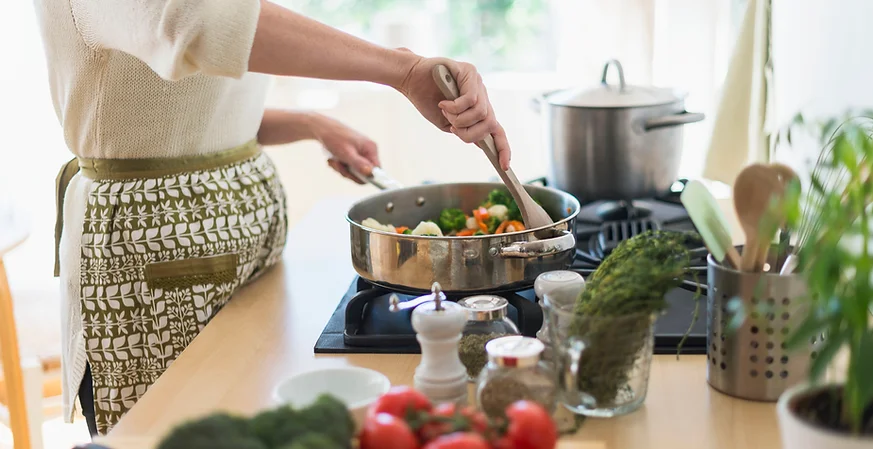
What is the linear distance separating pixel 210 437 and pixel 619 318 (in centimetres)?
39

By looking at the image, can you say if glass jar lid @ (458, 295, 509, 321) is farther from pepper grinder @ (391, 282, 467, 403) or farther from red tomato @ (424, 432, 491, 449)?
red tomato @ (424, 432, 491, 449)

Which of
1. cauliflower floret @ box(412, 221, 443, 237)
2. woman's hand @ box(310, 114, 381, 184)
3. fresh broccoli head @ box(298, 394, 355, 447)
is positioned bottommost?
fresh broccoli head @ box(298, 394, 355, 447)

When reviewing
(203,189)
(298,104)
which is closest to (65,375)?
(203,189)

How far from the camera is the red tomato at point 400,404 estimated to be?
0.67m

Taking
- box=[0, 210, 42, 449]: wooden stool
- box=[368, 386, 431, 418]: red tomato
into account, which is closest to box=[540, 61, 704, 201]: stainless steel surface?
box=[368, 386, 431, 418]: red tomato

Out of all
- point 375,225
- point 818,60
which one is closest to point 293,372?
point 375,225

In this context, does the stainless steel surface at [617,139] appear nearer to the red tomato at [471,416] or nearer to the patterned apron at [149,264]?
the patterned apron at [149,264]

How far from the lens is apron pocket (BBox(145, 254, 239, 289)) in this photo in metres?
1.28

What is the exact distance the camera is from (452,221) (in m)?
1.29

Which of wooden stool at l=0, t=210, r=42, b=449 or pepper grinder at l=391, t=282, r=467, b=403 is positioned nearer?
pepper grinder at l=391, t=282, r=467, b=403

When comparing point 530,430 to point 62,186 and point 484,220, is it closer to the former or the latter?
point 484,220

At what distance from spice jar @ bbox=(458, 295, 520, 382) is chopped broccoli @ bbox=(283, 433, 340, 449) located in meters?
0.36

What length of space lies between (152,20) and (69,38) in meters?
0.32

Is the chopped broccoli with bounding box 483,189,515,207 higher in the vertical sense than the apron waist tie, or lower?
lower
